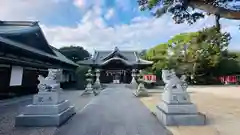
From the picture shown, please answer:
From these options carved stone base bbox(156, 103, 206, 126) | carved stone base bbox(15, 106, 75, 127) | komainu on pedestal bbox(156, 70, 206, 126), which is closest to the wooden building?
carved stone base bbox(15, 106, 75, 127)

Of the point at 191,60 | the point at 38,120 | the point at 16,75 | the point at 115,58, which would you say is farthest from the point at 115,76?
the point at 38,120

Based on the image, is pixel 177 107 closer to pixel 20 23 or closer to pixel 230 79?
pixel 20 23

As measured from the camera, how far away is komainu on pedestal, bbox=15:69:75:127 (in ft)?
18.0

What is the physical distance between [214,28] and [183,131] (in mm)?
2366

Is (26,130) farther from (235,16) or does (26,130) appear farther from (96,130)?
(235,16)

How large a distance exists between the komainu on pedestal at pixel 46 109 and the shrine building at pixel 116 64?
68.5 feet

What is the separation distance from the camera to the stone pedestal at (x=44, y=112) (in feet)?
18.0

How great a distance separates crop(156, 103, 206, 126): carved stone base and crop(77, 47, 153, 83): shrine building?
20874 mm

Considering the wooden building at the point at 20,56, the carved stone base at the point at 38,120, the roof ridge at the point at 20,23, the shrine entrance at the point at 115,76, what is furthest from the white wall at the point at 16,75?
the shrine entrance at the point at 115,76

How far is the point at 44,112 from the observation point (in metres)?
5.62

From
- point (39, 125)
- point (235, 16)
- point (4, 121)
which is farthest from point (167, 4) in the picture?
point (4, 121)

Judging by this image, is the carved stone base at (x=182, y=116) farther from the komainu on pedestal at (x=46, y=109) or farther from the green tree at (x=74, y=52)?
the green tree at (x=74, y=52)

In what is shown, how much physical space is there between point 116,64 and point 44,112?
2261 cm

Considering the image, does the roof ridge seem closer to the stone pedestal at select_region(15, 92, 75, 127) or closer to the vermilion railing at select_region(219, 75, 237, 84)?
the stone pedestal at select_region(15, 92, 75, 127)
